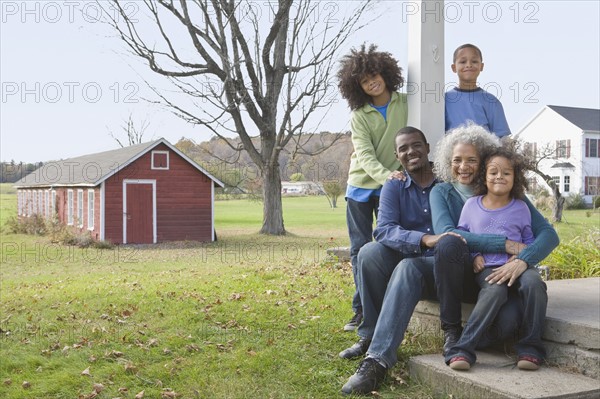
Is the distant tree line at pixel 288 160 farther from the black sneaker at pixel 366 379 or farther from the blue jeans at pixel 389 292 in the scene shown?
the black sneaker at pixel 366 379

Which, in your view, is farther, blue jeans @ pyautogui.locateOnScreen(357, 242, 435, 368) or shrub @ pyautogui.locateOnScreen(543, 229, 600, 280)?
shrub @ pyautogui.locateOnScreen(543, 229, 600, 280)

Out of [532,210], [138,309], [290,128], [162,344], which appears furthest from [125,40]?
[532,210]

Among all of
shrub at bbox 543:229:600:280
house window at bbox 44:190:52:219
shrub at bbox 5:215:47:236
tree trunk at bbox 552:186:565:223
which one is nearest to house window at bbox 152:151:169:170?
shrub at bbox 5:215:47:236

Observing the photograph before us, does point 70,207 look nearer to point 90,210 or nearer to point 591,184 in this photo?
point 90,210

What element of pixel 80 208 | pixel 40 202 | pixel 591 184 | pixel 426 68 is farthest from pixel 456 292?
pixel 591 184

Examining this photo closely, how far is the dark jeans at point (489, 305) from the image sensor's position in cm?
365

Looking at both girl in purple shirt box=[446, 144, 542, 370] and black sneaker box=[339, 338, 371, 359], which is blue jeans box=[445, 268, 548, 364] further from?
black sneaker box=[339, 338, 371, 359]

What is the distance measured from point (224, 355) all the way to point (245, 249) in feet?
48.3

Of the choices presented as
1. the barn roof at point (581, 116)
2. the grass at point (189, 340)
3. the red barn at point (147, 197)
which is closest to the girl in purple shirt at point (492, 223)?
the grass at point (189, 340)

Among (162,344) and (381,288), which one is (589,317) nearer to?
(381,288)

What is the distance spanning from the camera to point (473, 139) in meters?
4.07

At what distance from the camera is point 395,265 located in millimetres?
4055

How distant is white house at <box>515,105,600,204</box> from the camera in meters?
39.1

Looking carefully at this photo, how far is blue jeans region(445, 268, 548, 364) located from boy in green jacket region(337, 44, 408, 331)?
120cm
